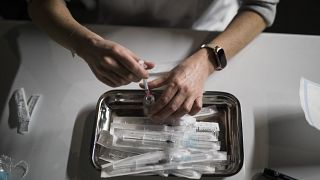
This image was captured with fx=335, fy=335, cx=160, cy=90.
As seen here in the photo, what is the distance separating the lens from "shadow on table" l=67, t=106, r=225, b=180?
1.92 ft

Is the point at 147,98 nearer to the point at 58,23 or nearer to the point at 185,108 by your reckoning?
the point at 185,108

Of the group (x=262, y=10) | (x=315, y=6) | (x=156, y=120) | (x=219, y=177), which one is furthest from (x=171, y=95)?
(x=315, y=6)

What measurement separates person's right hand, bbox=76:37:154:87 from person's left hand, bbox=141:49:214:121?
49mm

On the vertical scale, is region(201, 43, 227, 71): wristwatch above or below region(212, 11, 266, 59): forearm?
below

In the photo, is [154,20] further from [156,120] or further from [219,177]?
[219,177]

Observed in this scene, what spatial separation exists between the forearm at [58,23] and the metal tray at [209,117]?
0.41 ft

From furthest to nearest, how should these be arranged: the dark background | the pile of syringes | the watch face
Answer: the dark background
the watch face
the pile of syringes

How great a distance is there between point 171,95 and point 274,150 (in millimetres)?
212

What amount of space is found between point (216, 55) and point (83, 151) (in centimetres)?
31

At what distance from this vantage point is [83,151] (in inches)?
24.2

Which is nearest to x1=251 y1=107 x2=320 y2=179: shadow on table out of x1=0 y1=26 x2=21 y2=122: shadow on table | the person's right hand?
the person's right hand

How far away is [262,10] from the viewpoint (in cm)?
71

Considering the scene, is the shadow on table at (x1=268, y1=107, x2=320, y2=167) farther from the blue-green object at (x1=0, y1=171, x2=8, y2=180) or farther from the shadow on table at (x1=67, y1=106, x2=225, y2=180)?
Answer: the blue-green object at (x1=0, y1=171, x2=8, y2=180)

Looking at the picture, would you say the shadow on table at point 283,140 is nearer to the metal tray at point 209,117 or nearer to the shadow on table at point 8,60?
the metal tray at point 209,117
